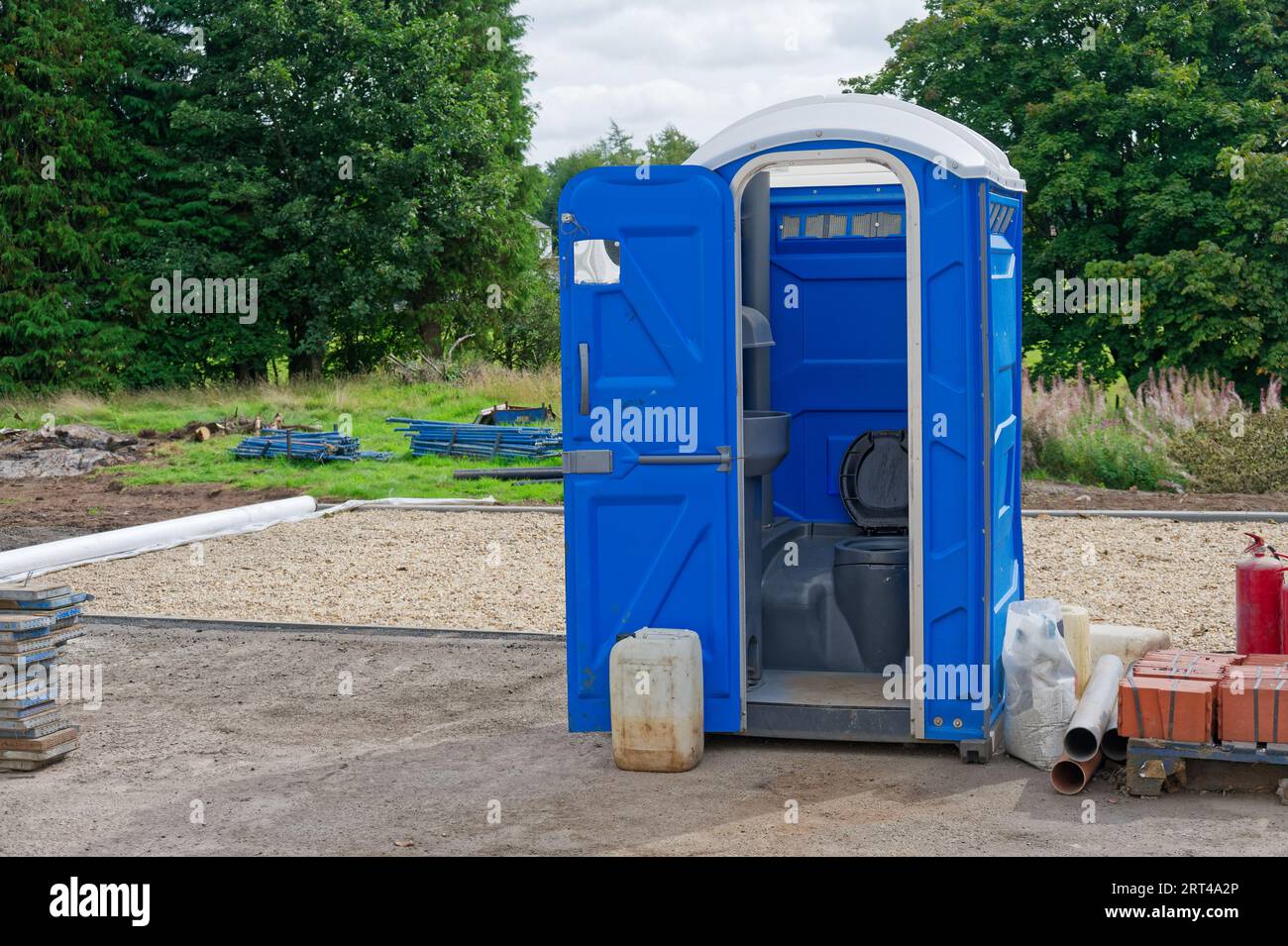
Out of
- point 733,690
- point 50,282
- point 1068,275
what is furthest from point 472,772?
point 50,282

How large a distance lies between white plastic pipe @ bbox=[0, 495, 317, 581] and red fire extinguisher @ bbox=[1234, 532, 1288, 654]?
9325 millimetres

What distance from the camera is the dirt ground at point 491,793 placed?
5.72m

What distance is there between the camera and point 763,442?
7.10 m

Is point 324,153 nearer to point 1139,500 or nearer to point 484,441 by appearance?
point 484,441

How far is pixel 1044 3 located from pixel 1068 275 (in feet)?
16.6

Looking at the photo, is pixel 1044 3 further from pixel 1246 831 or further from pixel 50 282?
pixel 1246 831

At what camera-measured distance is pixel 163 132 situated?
34.4 meters

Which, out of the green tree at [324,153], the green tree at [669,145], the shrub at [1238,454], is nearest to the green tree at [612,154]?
the green tree at [669,145]

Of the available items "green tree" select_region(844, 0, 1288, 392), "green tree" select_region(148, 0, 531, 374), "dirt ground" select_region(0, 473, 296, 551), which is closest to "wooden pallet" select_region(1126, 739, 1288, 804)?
"dirt ground" select_region(0, 473, 296, 551)

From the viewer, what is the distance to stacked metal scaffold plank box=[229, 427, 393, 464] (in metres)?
19.5

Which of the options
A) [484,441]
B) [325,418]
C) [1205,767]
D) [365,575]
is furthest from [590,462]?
[325,418]

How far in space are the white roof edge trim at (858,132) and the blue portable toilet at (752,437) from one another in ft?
0.04

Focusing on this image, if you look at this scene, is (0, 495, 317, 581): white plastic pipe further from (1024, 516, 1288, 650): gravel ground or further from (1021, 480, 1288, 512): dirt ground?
(1021, 480, 1288, 512): dirt ground

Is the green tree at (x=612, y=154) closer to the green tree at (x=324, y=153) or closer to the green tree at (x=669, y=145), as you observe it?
the green tree at (x=669, y=145)
